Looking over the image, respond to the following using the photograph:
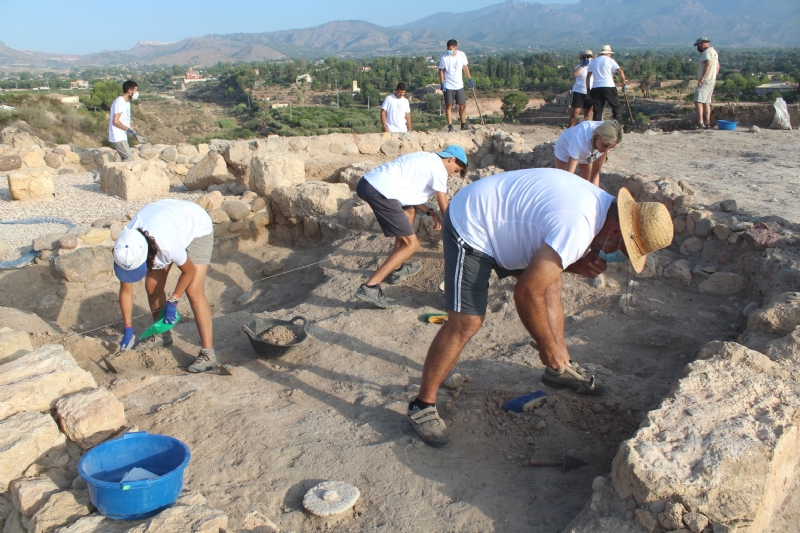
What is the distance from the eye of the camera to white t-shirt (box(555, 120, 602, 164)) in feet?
16.9

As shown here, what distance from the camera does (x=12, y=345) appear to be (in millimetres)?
3662

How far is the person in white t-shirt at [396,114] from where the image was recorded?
9.53m

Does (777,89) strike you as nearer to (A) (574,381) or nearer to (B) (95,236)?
(A) (574,381)

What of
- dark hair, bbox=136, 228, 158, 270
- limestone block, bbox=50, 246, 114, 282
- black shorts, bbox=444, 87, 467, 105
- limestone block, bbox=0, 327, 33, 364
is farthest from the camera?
black shorts, bbox=444, 87, 467, 105

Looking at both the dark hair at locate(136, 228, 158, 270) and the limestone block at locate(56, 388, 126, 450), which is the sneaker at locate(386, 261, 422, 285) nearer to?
the dark hair at locate(136, 228, 158, 270)

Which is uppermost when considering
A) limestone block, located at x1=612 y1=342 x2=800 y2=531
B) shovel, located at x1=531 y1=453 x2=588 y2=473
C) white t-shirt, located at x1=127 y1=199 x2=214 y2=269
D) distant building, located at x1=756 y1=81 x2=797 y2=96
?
distant building, located at x1=756 y1=81 x2=797 y2=96

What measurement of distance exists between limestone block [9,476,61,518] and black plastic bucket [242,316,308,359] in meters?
1.75

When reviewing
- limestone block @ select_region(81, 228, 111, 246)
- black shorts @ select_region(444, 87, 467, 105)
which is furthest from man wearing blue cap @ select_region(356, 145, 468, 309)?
black shorts @ select_region(444, 87, 467, 105)

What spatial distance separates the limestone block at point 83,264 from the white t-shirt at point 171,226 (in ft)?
9.24

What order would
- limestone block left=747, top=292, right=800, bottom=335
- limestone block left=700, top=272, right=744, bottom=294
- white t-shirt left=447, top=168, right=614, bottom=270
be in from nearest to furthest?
white t-shirt left=447, top=168, right=614, bottom=270 < limestone block left=747, top=292, right=800, bottom=335 < limestone block left=700, top=272, right=744, bottom=294

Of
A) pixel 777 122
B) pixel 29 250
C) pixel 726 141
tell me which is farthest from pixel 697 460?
pixel 777 122

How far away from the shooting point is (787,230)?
4590mm

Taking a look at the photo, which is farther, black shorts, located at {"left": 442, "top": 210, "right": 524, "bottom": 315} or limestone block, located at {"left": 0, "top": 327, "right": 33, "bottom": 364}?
limestone block, located at {"left": 0, "top": 327, "right": 33, "bottom": 364}

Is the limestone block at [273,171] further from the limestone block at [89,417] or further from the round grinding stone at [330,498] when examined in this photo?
the round grinding stone at [330,498]
